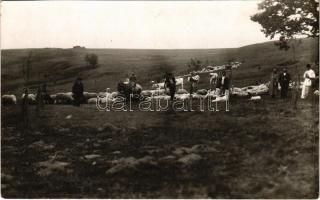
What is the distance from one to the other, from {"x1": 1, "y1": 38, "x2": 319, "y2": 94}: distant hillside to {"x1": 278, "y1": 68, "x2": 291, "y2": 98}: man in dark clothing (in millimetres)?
275

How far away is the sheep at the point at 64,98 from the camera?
18.5 meters

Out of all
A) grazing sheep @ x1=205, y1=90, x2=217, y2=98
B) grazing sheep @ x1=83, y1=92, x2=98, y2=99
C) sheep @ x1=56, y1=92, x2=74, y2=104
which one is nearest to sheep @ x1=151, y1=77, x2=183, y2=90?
grazing sheep @ x1=205, y1=90, x2=217, y2=98

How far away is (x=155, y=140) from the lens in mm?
15828

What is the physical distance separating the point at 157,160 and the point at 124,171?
107 centimetres

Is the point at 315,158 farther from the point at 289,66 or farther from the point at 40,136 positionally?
the point at 40,136

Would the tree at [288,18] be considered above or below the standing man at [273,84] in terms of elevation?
above

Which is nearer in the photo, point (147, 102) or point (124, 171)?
point (124, 171)

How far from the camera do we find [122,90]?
58.5 ft

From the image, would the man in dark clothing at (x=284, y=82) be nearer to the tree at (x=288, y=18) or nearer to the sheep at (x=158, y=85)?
the tree at (x=288, y=18)

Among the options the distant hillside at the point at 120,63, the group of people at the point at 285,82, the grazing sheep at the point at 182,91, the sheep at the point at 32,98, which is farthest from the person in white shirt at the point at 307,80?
the sheep at the point at 32,98

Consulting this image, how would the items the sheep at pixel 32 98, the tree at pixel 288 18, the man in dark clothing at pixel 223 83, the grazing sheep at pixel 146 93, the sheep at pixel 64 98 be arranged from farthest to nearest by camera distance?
the sheep at pixel 64 98 → the grazing sheep at pixel 146 93 → the sheep at pixel 32 98 → the man in dark clothing at pixel 223 83 → the tree at pixel 288 18

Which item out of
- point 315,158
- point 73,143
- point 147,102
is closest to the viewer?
point 315,158

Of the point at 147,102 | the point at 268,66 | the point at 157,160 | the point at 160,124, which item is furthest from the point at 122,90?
the point at 268,66

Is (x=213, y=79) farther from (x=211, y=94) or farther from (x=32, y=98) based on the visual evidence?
(x=32, y=98)
